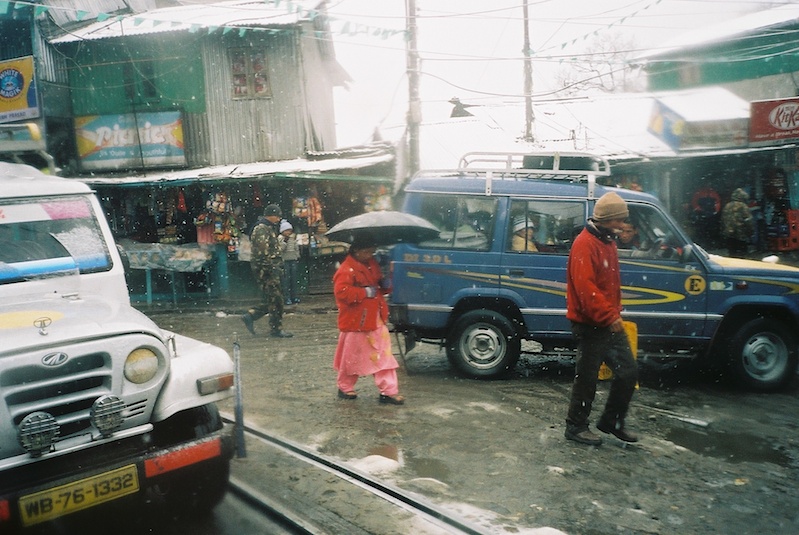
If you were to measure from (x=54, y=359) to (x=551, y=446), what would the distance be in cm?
374

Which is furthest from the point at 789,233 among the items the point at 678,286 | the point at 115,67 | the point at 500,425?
the point at 115,67

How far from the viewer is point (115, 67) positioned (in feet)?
49.8

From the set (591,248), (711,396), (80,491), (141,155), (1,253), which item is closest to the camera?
(80,491)

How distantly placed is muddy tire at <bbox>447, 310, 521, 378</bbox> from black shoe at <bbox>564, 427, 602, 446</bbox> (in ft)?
5.72

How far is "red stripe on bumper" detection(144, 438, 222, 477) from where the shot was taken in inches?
127

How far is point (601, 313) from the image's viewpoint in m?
4.59

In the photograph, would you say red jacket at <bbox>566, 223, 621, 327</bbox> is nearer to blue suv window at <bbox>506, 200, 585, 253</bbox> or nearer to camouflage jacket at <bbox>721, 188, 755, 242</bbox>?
blue suv window at <bbox>506, 200, 585, 253</bbox>

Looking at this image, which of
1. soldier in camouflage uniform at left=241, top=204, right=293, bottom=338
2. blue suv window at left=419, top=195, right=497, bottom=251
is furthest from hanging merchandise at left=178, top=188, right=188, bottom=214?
blue suv window at left=419, top=195, right=497, bottom=251

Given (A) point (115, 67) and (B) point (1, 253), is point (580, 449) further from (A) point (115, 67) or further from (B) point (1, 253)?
(A) point (115, 67)

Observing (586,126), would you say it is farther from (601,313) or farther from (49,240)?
(49,240)

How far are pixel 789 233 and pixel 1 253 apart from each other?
17.4 m

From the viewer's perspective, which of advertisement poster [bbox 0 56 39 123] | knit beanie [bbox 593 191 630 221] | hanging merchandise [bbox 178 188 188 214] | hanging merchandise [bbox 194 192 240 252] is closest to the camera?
knit beanie [bbox 593 191 630 221]

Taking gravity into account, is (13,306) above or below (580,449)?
above

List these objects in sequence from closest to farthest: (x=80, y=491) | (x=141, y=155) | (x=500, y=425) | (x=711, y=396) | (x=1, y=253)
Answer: (x=80, y=491) → (x=1, y=253) → (x=500, y=425) → (x=711, y=396) → (x=141, y=155)
